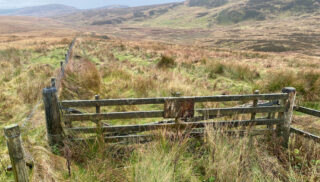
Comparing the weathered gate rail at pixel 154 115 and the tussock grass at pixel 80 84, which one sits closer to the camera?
the weathered gate rail at pixel 154 115

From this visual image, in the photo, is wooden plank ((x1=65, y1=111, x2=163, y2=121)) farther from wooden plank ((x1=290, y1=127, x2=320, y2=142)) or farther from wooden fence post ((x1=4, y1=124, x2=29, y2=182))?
wooden plank ((x1=290, y1=127, x2=320, y2=142))

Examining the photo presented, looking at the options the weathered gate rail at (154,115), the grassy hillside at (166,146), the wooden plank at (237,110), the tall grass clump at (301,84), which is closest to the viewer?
the grassy hillside at (166,146)

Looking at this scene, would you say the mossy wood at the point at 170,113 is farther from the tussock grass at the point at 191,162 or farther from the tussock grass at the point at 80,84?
the tussock grass at the point at 80,84

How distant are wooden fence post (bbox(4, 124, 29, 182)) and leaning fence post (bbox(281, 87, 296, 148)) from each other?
4.59 meters

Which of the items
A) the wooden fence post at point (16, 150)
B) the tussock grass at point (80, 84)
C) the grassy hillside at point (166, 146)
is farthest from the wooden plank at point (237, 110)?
the tussock grass at point (80, 84)

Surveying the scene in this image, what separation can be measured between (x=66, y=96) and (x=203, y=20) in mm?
126199

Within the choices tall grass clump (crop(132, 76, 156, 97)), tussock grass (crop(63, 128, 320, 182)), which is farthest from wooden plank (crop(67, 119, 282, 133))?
tall grass clump (crop(132, 76, 156, 97))

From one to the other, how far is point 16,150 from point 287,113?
15.4 ft

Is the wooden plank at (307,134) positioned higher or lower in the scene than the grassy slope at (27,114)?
lower

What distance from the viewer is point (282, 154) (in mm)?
3961

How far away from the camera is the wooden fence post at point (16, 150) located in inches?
80.4

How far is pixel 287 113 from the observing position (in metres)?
4.49

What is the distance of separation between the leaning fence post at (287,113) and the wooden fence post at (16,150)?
4.59 meters

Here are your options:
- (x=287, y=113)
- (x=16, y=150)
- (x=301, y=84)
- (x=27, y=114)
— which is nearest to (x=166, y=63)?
(x=301, y=84)
